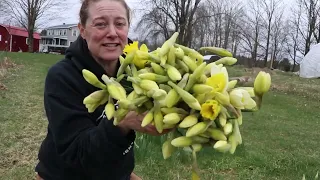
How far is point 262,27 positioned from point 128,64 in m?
47.9

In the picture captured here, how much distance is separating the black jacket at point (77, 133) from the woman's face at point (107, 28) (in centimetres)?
15

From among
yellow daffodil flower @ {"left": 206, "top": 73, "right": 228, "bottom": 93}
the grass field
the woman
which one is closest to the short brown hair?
the woman

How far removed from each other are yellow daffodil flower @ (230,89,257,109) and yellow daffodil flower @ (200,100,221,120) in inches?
2.7

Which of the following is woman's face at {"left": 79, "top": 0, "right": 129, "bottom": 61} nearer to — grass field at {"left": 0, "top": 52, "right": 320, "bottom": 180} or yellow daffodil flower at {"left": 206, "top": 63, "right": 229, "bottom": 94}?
yellow daffodil flower at {"left": 206, "top": 63, "right": 229, "bottom": 94}

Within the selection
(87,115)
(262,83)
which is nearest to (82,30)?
(87,115)

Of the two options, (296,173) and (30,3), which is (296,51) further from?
(296,173)

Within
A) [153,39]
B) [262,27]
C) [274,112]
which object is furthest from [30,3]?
[274,112]

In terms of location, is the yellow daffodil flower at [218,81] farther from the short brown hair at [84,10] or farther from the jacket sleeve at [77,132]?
the short brown hair at [84,10]

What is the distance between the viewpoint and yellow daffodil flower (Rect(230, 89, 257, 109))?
112cm

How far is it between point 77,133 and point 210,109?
0.64m

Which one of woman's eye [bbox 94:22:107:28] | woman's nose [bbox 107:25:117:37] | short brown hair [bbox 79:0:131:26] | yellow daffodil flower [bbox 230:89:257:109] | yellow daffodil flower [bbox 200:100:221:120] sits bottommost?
yellow daffodil flower [bbox 200:100:221:120]

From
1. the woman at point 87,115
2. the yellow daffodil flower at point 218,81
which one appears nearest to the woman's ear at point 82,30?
the woman at point 87,115

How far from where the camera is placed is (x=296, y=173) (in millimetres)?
4492

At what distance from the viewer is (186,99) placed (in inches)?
43.2
